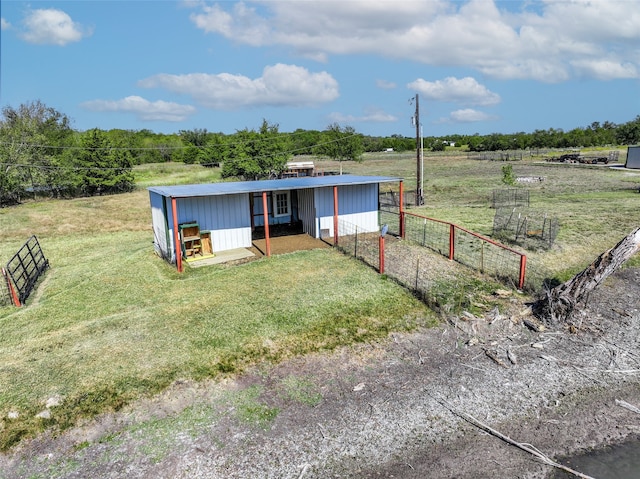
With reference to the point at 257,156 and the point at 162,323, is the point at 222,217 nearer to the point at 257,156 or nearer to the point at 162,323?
the point at 162,323

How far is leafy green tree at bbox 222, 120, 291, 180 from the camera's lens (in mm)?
39969

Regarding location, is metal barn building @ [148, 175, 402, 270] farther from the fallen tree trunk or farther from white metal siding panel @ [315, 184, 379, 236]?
the fallen tree trunk

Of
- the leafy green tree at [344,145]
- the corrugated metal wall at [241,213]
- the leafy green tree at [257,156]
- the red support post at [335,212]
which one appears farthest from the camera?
the leafy green tree at [344,145]

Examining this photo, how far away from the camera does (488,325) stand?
32.8 ft

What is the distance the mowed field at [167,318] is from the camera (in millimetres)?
7742

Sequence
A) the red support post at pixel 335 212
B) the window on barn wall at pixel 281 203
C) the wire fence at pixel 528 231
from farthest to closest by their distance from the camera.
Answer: the window on barn wall at pixel 281 203 < the red support post at pixel 335 212 < the wire fence at pixel 528 231

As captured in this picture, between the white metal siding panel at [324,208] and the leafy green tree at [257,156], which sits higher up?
the leafy green tree at [257,156]

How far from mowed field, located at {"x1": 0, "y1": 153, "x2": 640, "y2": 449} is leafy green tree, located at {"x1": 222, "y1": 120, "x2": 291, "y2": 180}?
2177 cm

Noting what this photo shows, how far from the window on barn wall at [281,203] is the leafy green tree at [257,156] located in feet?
73.7

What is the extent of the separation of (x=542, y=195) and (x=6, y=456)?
Result: 30613mm

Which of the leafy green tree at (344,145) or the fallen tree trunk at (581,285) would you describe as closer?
the fallen tree trunk at (581,285)

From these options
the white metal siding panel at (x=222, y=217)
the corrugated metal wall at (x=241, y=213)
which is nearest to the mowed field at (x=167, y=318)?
the corrugated metal wall at (x=241, y=213)

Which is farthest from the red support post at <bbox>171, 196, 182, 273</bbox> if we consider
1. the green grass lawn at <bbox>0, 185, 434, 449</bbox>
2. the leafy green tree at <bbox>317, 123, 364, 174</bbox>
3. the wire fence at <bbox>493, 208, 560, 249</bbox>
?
the leafy green tree at <bbox>317, 123, 364, 174</bbox>

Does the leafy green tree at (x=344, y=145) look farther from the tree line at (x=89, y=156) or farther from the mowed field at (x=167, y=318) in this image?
the mowed field at (x=167, y=318)
